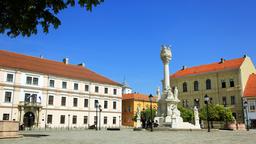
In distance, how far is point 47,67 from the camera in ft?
189

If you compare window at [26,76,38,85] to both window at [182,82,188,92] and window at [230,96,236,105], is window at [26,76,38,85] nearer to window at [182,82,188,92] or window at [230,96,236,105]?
window at [182,82,188,92]

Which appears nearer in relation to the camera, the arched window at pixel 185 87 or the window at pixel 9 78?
the window at pixel 9 78

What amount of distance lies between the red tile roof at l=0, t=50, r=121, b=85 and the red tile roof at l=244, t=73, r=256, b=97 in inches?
1154

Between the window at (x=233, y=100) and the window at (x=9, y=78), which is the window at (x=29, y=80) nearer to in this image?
the window at (x=9, y=78)

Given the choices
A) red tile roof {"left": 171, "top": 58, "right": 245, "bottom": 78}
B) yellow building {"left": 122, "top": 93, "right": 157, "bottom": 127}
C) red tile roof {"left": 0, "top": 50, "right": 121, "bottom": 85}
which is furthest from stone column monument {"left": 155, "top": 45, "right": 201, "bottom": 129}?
yellow building {"left": 122, "top": 93, "right": 157, "bottom": 127}

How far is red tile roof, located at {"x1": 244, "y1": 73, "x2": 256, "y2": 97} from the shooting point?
54.9 meters

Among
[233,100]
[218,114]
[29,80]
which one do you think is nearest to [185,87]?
[233,100]

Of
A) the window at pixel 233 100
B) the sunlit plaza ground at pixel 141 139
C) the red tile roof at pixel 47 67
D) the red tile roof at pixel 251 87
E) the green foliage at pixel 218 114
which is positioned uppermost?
the red tile roof at pixel 47 67

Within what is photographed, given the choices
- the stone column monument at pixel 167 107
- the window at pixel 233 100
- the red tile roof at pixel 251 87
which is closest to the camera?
the stone column monument at pixel 167 107

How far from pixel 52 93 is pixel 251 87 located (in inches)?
1582

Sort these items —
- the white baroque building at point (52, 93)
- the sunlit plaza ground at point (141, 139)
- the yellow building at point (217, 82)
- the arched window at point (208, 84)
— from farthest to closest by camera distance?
the arched window at point (208, 84) → the yellow building at point (217, 82) → the white baroque building at point (52, 93) → the sunlit plaza ground at point (141, 139)

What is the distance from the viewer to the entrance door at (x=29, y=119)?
50419mm

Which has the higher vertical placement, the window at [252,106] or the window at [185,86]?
the window at [185,86]

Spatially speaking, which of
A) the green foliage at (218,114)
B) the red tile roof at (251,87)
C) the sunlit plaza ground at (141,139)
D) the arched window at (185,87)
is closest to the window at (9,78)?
the sunlit plaza ground at (141,139)
